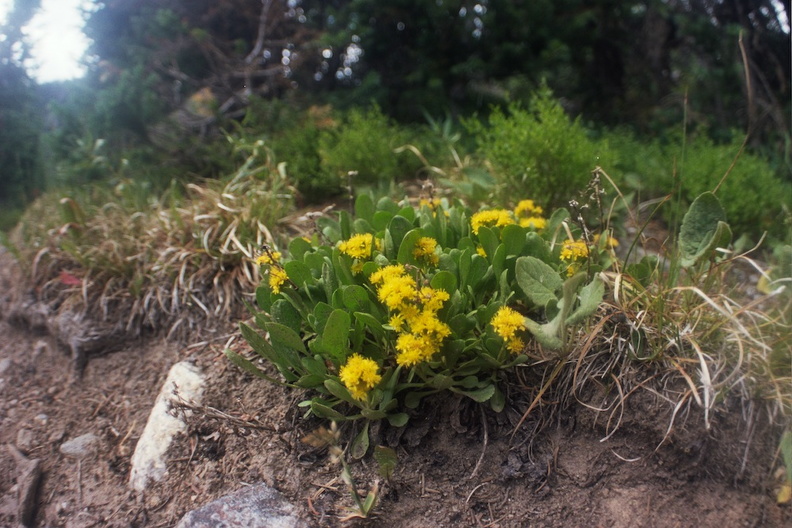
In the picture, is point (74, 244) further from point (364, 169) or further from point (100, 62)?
point (100, 62)

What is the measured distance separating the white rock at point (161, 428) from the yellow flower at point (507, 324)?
1.08m

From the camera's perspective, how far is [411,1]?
4.34 m

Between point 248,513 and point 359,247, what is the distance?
2.87 feet

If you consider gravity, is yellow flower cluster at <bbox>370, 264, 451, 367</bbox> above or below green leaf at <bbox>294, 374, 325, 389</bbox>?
above

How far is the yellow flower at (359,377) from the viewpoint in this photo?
156 cm

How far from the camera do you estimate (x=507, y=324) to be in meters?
1.63

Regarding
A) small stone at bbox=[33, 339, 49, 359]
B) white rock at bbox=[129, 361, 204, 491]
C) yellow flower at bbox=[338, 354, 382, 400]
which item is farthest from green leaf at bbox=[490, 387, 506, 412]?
small stone at bbox=[33, 339, 49, 359]

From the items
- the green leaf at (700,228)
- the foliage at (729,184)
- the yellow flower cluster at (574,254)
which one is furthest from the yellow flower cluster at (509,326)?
the foliage at (729,184)

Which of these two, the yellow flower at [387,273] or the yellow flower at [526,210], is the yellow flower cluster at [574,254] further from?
the yellow flower at [387,273]

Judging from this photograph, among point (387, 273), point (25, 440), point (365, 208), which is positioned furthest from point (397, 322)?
point (25, 440)

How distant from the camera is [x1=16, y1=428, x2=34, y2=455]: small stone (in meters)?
2.21

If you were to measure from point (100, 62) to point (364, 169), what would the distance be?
2.51 metres

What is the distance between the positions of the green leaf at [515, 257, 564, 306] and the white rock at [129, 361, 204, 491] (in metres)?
1.20

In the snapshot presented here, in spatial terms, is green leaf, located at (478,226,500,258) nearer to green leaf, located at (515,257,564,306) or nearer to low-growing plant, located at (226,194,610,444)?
low-growing plant, located at (226,194,610,444)
